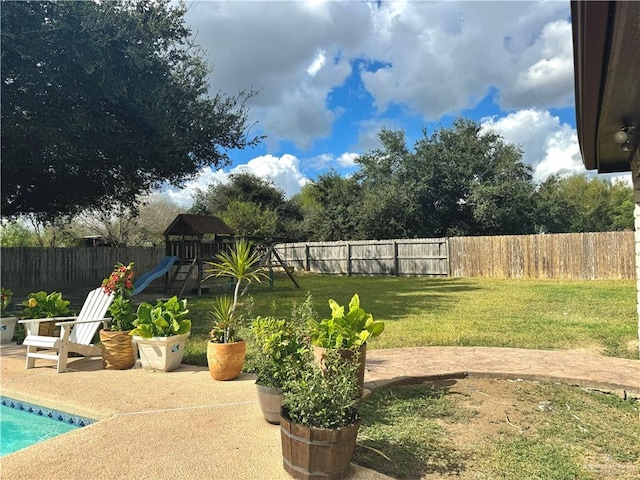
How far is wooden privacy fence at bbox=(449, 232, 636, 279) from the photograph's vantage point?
13.3 meters

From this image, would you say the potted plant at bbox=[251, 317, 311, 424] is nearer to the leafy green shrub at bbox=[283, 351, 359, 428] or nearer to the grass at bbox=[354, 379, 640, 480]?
the leafy green shrub at bbox=[283, 351, 359, 428]

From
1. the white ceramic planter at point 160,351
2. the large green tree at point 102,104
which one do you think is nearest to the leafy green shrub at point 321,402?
the white ceramic planter at point 160,351

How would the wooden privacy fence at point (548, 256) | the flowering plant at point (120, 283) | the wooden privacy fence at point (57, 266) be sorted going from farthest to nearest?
the wooden privacy fence at point (548, 256) < the wooden privacy fence at point (57, 266) < the flowering plant at point (120, 283)

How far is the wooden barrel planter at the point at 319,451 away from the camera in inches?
84.8

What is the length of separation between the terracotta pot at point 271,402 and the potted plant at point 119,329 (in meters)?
2.25

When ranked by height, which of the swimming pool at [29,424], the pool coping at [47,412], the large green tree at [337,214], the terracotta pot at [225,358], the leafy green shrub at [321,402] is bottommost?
the swimming pool at [29,424]

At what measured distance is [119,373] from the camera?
4375 mm

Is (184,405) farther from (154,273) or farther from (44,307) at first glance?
(154,273)

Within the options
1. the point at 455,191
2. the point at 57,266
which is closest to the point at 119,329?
the point at 57,266

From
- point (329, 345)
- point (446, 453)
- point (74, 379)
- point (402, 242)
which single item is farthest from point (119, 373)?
point (402, 242)

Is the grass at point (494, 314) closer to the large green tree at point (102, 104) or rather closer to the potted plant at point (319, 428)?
the potted plant at point (319, 428)

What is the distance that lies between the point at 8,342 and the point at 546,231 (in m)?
22.9

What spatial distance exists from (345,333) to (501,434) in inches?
50.8

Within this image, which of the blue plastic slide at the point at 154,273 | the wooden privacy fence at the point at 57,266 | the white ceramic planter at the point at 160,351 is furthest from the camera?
the wooden privacy fence at the point at 57,266
